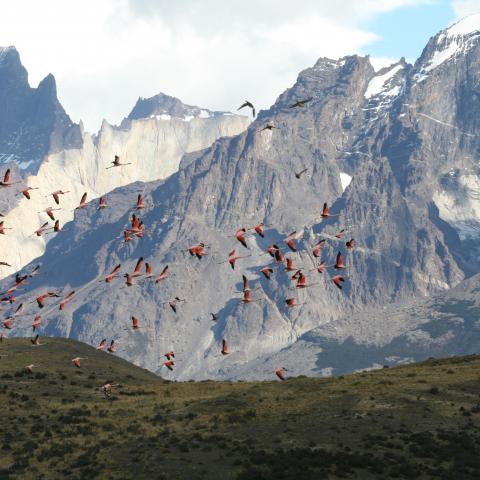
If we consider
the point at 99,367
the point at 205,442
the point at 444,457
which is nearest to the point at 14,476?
the point at 205,442

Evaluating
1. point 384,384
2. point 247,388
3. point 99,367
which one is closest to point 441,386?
point 384,384

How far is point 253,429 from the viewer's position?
107688 mm

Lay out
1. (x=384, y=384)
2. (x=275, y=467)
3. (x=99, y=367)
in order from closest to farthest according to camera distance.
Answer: (x=275, y=467), (x=384, y=384), (x=99, y=367)

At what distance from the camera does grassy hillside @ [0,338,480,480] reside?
94.7 metres

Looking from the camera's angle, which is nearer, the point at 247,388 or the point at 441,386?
the point at 441,386

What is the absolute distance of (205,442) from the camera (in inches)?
4067

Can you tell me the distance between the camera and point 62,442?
105750 mm

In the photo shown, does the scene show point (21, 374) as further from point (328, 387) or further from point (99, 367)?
point (328, 387)

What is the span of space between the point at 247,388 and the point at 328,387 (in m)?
11.3

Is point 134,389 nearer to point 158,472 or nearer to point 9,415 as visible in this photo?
point 9,415

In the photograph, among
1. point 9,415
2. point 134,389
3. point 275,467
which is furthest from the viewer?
point 134,389

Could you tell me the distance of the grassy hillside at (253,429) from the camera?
9469 cm

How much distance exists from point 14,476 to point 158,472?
12.8 m

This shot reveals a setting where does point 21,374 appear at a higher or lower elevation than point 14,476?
higher
